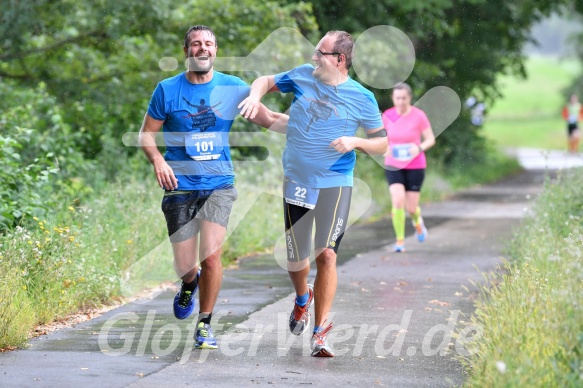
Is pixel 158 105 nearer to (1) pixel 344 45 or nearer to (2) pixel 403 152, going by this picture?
(1) pixel 344 45

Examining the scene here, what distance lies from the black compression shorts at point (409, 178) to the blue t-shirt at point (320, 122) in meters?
6.57

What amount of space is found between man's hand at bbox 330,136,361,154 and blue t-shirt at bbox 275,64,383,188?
14 cm

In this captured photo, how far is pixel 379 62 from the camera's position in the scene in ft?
68.9

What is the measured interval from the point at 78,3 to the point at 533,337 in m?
10.5

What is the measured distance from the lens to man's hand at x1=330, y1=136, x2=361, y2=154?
7.37 metres

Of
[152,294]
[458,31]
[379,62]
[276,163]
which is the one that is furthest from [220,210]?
[458,31]

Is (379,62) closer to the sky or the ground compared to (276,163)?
closer to the sky

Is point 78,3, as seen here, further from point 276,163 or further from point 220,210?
point 220,210

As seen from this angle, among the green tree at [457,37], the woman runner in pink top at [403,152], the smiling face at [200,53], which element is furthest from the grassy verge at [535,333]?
the green tree at [457,37]

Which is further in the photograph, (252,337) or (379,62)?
(379,62)

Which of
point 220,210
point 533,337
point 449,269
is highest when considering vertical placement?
point 220,210

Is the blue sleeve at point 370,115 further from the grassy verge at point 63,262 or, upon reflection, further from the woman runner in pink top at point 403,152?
the woman runner in pink top at point 403,152

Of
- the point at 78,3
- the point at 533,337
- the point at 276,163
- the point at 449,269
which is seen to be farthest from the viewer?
the point at 276,163

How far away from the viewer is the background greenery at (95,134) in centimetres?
895
